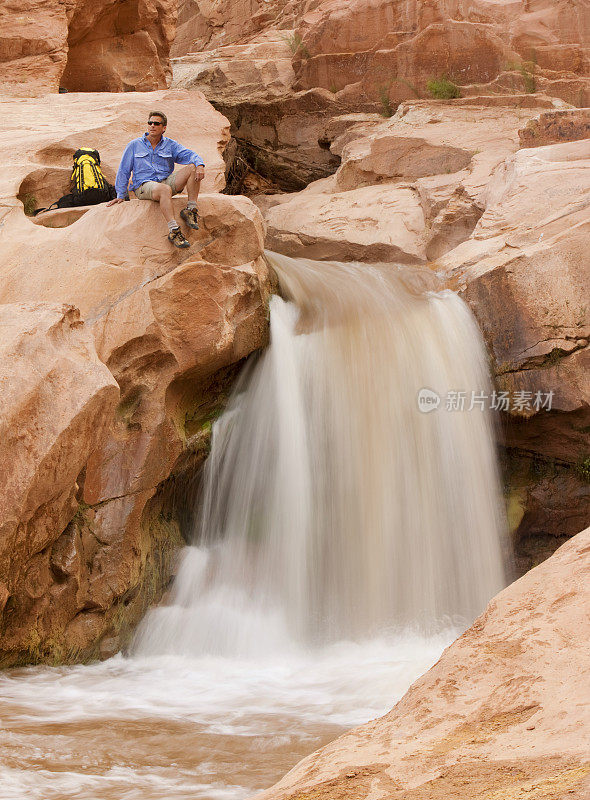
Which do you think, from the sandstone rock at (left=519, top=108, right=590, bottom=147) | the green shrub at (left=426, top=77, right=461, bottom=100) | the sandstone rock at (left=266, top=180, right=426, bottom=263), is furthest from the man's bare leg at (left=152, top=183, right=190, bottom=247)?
the green shrub at (left=426, top=77, right=461, bottom=100)

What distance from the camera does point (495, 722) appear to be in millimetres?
2041

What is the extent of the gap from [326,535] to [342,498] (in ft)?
1.06

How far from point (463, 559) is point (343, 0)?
1164 cm

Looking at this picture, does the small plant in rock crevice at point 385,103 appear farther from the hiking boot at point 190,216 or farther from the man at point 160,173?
the hiking boot at point 190,216

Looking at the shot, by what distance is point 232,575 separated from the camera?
20.6 ft

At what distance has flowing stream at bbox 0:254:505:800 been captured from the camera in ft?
16.4

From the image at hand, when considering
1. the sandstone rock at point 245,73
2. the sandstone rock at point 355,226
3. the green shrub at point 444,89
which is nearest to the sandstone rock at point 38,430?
the sandstone rock at point 355,226

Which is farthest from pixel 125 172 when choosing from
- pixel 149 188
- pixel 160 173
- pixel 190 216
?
pixel 190 216

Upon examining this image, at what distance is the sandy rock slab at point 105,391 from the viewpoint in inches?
185

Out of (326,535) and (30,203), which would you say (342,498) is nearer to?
(326,535)

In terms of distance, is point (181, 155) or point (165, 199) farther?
point (181, 155)

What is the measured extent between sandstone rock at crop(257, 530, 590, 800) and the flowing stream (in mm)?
2002

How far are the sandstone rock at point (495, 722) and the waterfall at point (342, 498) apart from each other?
3400mm

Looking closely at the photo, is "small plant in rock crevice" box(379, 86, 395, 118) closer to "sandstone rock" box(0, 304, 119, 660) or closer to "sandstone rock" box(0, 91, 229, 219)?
"sandstone rock" box(0, 91, 229, 219)
